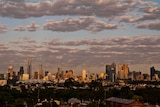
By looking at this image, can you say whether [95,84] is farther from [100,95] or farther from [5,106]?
[5,106]

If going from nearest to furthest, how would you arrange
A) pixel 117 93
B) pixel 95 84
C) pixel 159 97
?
1. pixel 159 97
2. pixel 117 93
3. pixel 95 84

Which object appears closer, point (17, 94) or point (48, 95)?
point (17, 94)

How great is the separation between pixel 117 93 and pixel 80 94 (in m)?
11.8

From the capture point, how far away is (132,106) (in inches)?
1858

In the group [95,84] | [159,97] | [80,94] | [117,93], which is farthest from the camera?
[95,84]

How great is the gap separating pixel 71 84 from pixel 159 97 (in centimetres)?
5266

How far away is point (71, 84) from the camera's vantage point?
114 metres

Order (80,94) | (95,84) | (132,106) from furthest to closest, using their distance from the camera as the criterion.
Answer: (95,84)
(80,94)
(132,106)

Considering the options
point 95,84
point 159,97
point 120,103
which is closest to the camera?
point 120,103

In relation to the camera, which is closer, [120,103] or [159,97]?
[120,103]

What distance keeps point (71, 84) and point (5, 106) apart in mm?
66055

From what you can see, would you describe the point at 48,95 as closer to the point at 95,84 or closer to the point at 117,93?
the point at 117,93

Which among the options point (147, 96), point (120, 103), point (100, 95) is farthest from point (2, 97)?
point (147, 96)

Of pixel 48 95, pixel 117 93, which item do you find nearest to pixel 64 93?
pixel 48 95
